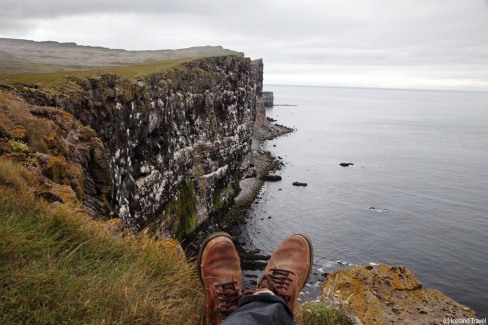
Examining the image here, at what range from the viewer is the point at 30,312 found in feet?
11.4

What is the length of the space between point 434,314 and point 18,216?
8.86 m

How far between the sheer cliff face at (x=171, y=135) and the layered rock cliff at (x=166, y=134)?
9cm

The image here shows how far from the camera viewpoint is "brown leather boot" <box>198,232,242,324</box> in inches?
179

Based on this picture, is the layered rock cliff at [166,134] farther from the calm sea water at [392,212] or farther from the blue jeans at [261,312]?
the calm sea water at [392,212]

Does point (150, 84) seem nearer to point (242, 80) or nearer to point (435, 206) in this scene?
point (242, 80)

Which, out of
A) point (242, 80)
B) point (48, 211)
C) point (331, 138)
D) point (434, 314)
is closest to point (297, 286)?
point (48, 211)

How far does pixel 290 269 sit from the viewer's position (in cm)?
563

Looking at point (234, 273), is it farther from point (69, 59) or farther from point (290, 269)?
point (69, 59)

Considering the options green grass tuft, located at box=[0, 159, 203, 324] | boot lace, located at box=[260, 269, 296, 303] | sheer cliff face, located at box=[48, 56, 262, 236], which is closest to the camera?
green grass tuft, located at box=[0, 159, 203, 324]

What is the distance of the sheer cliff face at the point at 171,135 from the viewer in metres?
25.6

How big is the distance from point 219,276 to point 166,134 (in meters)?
33.6

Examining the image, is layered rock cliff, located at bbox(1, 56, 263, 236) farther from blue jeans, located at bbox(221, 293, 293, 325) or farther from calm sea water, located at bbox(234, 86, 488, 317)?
calm sea water, located at bbox(234, 86, 488, 317)

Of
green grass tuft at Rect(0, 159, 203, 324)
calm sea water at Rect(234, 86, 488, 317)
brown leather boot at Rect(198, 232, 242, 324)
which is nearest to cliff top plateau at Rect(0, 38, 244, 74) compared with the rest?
calm sea water at Rect(234, 86, 488, 317)

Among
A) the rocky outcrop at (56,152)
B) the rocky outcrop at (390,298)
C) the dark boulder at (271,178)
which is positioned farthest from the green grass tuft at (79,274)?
the dark boulder at (271,178)
